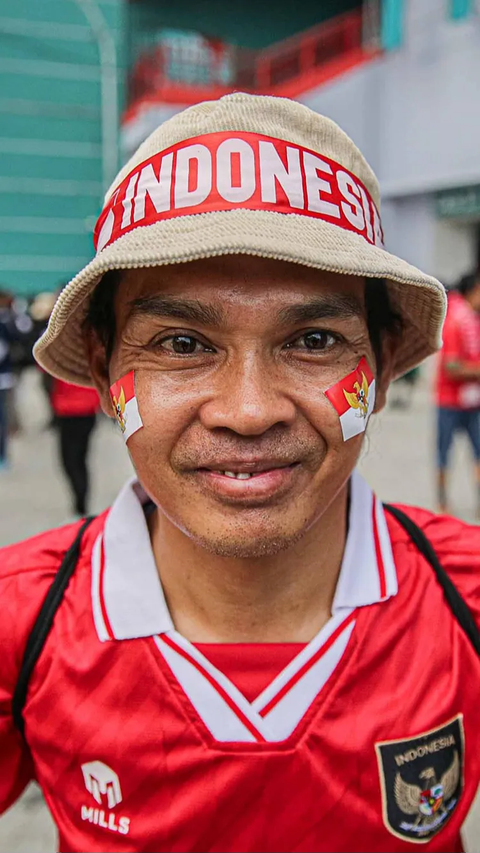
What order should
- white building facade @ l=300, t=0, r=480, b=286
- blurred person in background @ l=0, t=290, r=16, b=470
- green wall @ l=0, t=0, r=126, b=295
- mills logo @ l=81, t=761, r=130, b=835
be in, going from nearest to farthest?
mills logo @ l=81, t=761, r=130, b=835 < blurred person in background @ l=0, t=290, r=16, b=470 < white building facade @ l=300, t=0, r=480, b=286 < green wall @ l=0, t=0, r=126, b=295

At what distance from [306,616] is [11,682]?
1.88ft

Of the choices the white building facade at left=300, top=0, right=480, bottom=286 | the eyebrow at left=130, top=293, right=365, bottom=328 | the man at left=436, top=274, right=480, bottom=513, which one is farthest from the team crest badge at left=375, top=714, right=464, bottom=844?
the white building facade at left=300, top=0, right=480, bottom=286

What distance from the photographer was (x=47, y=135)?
19.5m

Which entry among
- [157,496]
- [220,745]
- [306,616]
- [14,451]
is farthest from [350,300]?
[14,451]

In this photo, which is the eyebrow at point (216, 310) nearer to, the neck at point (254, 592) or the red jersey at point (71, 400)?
the neck at point (254, 592)

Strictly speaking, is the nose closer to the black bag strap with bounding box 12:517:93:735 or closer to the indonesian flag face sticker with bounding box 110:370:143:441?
the indonesian flag face sticker with bounding box 110:370:143:441

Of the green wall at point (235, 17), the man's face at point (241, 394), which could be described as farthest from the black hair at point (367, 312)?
the green wall at point (235, 17)

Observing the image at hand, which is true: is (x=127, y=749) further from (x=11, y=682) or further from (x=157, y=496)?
(x=157, y=496)

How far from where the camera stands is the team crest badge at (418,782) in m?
1.30

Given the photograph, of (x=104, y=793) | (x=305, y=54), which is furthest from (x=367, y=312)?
(x=305, y=54)

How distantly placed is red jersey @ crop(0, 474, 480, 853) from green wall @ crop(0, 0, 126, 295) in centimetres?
1843

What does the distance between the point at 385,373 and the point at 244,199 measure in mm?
529

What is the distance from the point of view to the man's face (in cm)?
115

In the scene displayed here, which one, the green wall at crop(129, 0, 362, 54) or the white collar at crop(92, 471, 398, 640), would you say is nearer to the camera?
the white collar at crop(92, 471, 398, 640)
